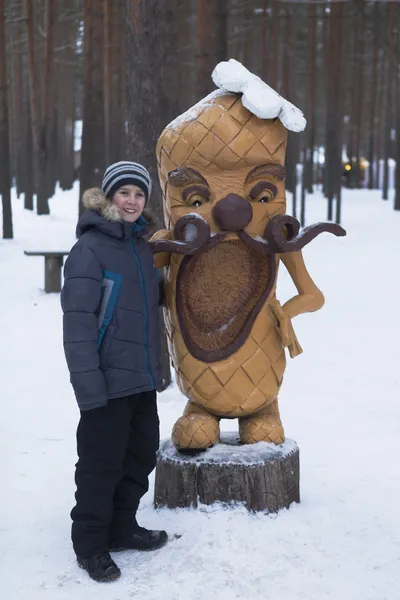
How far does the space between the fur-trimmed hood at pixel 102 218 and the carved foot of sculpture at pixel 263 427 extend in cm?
107

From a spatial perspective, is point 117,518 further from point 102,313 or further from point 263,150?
point 263,150

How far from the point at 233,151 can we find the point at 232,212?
274 millimetres

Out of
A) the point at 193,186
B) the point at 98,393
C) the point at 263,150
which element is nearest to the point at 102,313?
the point at 98,393

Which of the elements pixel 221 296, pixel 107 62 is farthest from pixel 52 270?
pixel 107 62

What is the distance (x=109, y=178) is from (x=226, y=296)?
780 mm

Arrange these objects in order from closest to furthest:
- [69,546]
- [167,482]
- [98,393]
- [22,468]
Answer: [98,393], [69,546], [167,482], [22,468]

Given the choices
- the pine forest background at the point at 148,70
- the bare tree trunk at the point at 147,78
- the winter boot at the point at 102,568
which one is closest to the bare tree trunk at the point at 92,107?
the pine forest background at the point at 148,70

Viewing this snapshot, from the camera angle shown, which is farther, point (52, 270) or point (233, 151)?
point (52, 270)

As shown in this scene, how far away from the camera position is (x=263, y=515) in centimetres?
322

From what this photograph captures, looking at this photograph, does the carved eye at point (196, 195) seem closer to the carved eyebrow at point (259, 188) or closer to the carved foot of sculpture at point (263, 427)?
the carved eyebrow at point (259, 188)

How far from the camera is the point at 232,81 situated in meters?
3.17

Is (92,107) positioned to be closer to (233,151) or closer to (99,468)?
(233,151)

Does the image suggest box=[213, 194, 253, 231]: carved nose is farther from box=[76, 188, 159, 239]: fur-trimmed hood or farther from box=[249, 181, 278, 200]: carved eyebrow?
box=[76, 188, 159, 239]: fur-trimmed hood

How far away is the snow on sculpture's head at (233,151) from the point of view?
3.15 meters
